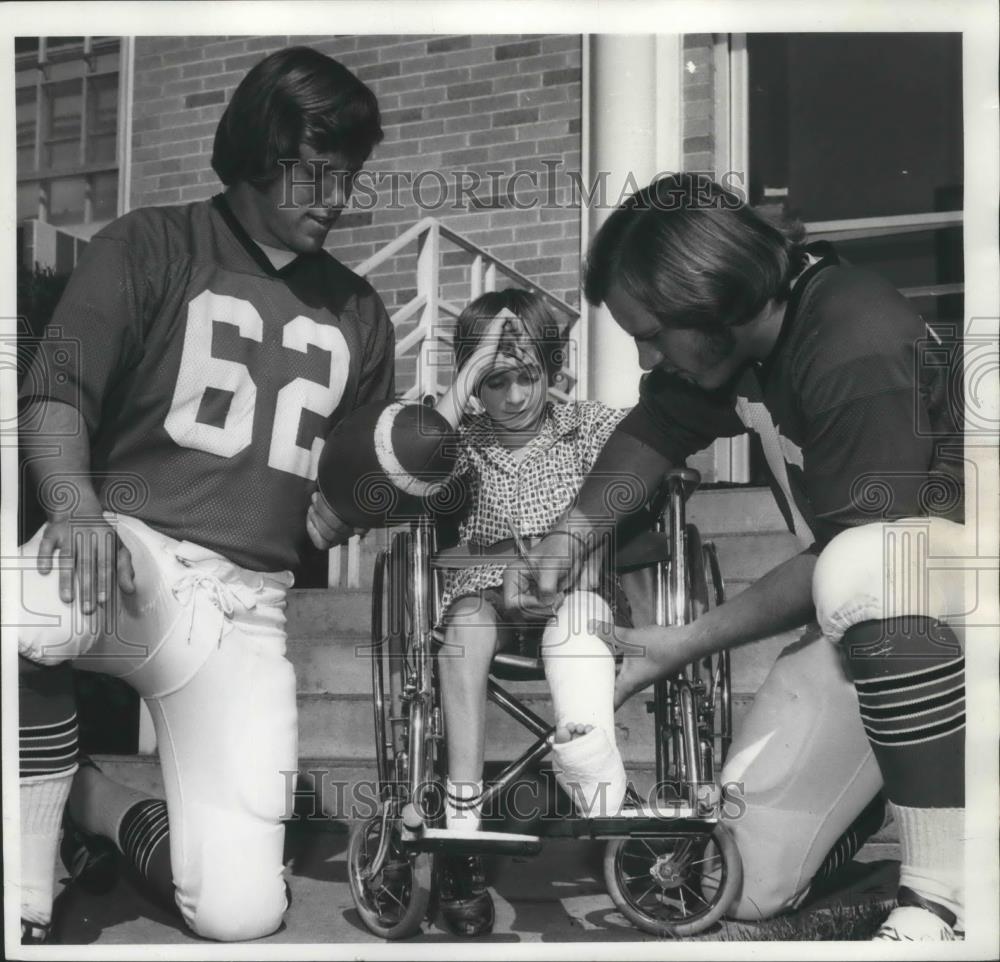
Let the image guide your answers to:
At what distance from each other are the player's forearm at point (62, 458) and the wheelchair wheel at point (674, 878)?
107 centimetres

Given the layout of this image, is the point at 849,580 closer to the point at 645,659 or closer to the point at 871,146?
the point at 645,659

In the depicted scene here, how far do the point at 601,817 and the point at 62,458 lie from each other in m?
1.09

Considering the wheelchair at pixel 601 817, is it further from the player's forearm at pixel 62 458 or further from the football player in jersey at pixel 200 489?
the player's forearm at pixel 62 458

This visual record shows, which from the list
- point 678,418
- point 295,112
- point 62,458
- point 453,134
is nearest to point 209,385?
point 62,458

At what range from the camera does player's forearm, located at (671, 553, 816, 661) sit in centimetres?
233

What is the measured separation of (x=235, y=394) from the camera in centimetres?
241

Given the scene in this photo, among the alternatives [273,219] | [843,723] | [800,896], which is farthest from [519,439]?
[800,896]

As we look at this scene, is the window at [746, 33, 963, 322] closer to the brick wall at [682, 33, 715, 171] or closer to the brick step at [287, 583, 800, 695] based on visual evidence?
the brick wall at [682, 33, 715, 171]

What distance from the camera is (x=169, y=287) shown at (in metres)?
2.38

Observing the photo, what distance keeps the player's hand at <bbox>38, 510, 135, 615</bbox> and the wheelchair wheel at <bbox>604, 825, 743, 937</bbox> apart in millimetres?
955

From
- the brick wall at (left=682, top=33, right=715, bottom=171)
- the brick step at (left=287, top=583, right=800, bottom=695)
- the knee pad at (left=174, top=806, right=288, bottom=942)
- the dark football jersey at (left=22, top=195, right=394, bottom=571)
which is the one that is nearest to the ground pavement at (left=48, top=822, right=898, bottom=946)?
the knee pad at (left=174, top=806, right=288, bottom=942)

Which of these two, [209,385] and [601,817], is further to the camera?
[209,385]

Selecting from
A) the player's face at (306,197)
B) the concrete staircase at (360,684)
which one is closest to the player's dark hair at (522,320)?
the player's face at (306,197)

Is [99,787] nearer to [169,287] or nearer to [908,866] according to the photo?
[169,287]
